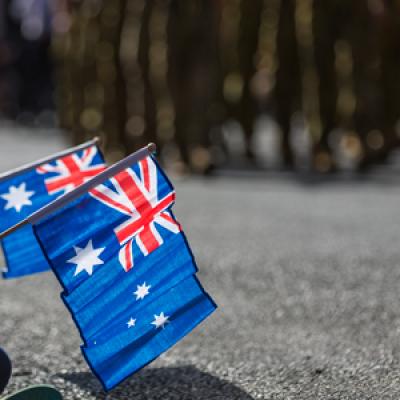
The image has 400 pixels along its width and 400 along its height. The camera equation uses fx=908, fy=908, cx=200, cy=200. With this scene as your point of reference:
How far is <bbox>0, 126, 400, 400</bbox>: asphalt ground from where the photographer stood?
2879 mm

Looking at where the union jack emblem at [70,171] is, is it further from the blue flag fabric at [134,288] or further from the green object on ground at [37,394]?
the green object on ground at [37,394]

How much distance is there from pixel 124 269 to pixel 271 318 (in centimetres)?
141

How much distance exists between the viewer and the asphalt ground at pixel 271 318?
113 inches

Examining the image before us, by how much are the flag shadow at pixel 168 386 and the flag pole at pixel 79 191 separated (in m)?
0.66

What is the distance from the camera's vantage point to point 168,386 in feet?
9.41

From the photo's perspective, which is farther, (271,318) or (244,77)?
(244,77)

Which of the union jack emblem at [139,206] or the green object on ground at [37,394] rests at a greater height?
the union jack emblem at [139,206]

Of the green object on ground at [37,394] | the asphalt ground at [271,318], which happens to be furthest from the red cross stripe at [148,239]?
the asphalt ground at [271,318]

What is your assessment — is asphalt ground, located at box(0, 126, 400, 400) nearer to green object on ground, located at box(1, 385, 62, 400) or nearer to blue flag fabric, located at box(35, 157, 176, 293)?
green object on ground, located at box(1, 385, 62, 400)

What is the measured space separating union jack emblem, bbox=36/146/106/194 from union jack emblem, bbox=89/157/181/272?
0.50 meters

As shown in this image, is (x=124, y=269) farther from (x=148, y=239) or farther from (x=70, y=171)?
(x=70, y=171)

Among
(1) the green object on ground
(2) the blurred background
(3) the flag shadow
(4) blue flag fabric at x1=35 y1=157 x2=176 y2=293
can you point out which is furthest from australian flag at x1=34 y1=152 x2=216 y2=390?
(2) the blurred background

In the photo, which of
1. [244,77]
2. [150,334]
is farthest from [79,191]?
[244,77]

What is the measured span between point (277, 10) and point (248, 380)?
587cm
